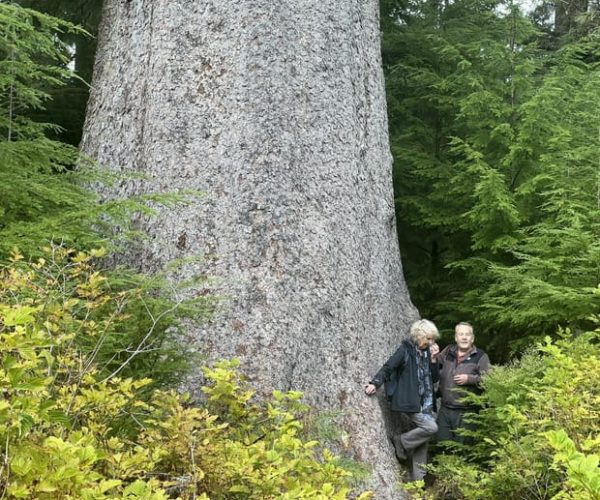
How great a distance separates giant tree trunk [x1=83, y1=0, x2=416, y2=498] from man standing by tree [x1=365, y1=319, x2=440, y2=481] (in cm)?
20

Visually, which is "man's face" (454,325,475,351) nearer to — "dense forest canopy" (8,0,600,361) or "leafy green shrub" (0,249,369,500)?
"dense forest canopy" (8,0,600,361)

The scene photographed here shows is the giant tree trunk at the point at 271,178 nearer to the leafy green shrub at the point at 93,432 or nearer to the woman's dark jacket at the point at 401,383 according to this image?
the woman's dark jacket at the point at 401,383

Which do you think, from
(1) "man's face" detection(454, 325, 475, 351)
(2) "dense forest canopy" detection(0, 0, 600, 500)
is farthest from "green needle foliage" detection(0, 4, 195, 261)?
(1) "man's face" detection(454, 325, 475, 351)

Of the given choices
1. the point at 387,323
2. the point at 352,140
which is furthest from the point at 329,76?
the point at 387,323

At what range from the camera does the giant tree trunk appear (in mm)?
5684

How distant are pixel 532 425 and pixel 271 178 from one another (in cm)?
295

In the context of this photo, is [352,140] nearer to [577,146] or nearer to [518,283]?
[518,283]

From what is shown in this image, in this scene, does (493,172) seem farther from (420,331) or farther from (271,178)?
(271,178)

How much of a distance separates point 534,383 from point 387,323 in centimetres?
160

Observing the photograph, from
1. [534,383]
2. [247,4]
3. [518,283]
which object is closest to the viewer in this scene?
→ [534,383]

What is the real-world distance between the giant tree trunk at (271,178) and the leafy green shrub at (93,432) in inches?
53.3

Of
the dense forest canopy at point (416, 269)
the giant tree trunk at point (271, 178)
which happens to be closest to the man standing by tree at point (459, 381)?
the dense forest canopy at point (416, 269)

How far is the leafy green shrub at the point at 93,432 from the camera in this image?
2307 millimetres

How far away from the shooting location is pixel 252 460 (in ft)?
11.0
